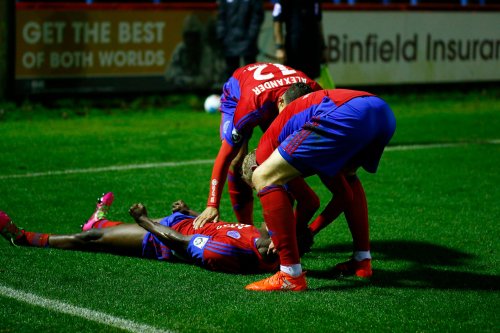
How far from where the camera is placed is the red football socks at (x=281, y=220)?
610cm

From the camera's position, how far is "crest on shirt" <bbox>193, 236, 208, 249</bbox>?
21.9 ft

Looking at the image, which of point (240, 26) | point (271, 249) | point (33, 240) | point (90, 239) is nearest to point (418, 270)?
point (271, 249)

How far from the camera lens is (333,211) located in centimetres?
695

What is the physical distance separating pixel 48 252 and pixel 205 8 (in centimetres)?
915

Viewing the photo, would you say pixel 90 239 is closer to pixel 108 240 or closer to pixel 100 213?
pixel 108 240

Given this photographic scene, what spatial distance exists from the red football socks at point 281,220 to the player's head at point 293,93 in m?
0.64

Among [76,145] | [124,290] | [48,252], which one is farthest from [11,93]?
[124,290]

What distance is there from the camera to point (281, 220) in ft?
20.0

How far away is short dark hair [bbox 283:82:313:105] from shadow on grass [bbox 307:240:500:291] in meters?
1.15

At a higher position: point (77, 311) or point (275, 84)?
point (275, 84)

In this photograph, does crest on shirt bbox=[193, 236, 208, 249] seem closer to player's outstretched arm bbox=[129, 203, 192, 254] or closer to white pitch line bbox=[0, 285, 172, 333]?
player's outstretched arm bbox=[129, 203, 192, 254]

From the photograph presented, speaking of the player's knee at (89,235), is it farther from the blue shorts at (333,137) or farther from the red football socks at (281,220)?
the blue shorts at (333,137)

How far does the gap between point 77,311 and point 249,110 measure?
6.14ft

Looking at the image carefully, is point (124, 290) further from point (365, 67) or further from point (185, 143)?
point (365, 67)
